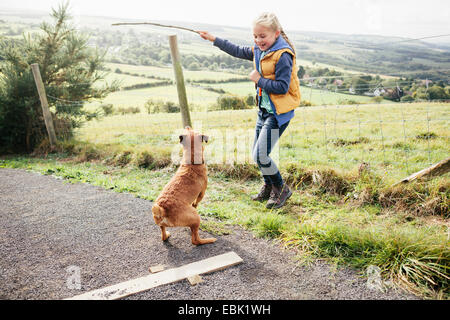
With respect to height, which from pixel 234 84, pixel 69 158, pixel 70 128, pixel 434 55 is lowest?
pixel 69 158

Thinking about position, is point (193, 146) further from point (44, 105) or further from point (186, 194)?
point (44, 105)

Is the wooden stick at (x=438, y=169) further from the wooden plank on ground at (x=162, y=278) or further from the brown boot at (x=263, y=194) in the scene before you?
the wooden plank on ground at (x=162, y=278)

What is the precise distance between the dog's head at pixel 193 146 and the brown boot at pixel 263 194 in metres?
1.64

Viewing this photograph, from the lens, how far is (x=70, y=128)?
34.4ft

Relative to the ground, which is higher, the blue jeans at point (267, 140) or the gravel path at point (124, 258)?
the blue jeans at point (267, 140)

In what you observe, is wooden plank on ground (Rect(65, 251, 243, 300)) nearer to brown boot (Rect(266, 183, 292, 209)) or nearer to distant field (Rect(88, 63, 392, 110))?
brown boot (Rect(266, 183, 292, 209))

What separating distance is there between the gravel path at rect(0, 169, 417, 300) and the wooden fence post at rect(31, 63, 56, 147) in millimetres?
5309

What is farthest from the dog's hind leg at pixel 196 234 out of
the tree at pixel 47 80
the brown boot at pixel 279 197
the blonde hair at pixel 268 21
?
the tree at pixel 47 80

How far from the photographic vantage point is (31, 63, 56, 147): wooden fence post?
9.29 m

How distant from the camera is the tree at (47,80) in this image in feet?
32.2

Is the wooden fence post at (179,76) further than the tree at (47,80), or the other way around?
the tree at (47,80)
